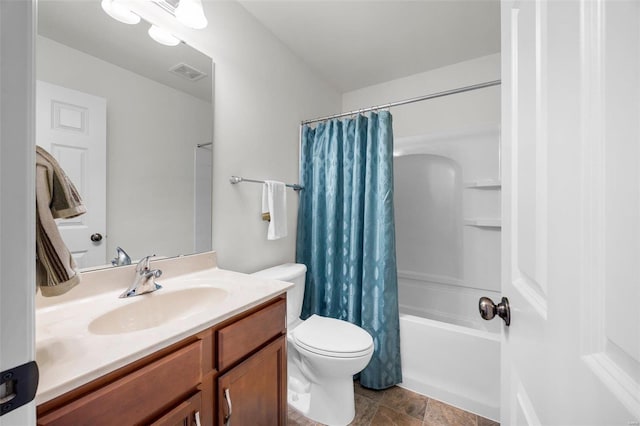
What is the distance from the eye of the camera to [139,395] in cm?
62

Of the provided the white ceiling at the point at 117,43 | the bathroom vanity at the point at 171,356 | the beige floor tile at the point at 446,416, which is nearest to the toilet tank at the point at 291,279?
the bathroom vanity at the point at 171,356

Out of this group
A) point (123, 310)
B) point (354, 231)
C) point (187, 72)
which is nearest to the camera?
point (123, 310)

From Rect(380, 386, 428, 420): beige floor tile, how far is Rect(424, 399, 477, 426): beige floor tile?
0.12 feet

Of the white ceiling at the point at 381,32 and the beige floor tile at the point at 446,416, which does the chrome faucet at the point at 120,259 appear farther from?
the beige floor tile at the point at 446,416

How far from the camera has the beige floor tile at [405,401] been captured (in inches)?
58.6

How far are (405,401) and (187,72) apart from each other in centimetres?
220

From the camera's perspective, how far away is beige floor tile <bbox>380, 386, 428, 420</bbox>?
1.49 metres

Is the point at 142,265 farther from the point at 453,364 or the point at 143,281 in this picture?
A: the point at 453,364

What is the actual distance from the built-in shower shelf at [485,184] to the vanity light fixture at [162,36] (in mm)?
2213

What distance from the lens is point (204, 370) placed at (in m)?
0.78

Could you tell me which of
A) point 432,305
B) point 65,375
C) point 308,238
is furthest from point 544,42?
point 432,305

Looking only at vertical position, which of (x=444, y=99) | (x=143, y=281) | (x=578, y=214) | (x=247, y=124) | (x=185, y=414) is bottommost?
(x=185, y=414)

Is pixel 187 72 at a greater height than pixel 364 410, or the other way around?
pixel 187 72

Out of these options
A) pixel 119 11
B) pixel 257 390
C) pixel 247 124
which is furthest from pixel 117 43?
pixel 257 390
